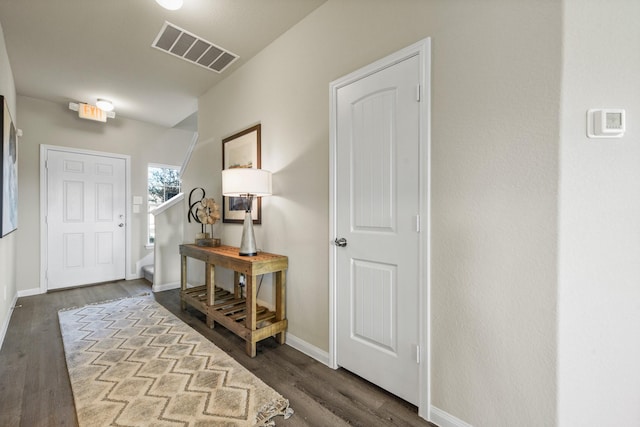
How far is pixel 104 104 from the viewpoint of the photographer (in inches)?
147

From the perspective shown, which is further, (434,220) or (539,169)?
(434,220)

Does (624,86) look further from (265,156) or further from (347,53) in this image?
(265,156)

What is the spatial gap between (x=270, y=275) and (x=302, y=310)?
0.48 meters

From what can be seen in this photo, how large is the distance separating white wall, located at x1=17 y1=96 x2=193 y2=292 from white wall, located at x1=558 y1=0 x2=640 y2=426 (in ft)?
17.3

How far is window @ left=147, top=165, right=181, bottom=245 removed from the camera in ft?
15.6

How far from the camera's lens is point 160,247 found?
3902mm

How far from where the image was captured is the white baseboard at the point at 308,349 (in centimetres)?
205

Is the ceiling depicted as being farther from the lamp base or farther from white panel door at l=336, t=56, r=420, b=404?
the lamp base

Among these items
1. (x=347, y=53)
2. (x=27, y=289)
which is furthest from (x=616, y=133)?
(x=27, y=289)

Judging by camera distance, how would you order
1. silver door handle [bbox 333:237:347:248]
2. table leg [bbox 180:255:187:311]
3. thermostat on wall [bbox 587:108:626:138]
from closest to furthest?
thermostat on wall [bbox 587:108:626:138], silver door handle [bbox 333:237:347:248], table leg [bbox 180:255:187:311]

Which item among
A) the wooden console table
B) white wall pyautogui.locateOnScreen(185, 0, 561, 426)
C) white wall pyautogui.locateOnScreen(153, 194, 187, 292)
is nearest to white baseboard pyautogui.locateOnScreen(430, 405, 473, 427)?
white wall pyautogui.locateOnScreen(185, 0, 561, 426)

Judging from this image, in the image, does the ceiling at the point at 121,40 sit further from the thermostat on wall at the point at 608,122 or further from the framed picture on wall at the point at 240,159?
the thermostat on wall at the point at 608,122

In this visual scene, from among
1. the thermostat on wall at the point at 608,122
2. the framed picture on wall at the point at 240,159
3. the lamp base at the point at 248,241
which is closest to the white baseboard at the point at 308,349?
the lamp base at the point at 248,241

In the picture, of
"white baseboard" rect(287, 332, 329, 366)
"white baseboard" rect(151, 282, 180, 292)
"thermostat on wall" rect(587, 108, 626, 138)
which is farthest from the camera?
"white baseboard" rect(151, 282, 180, 292)
